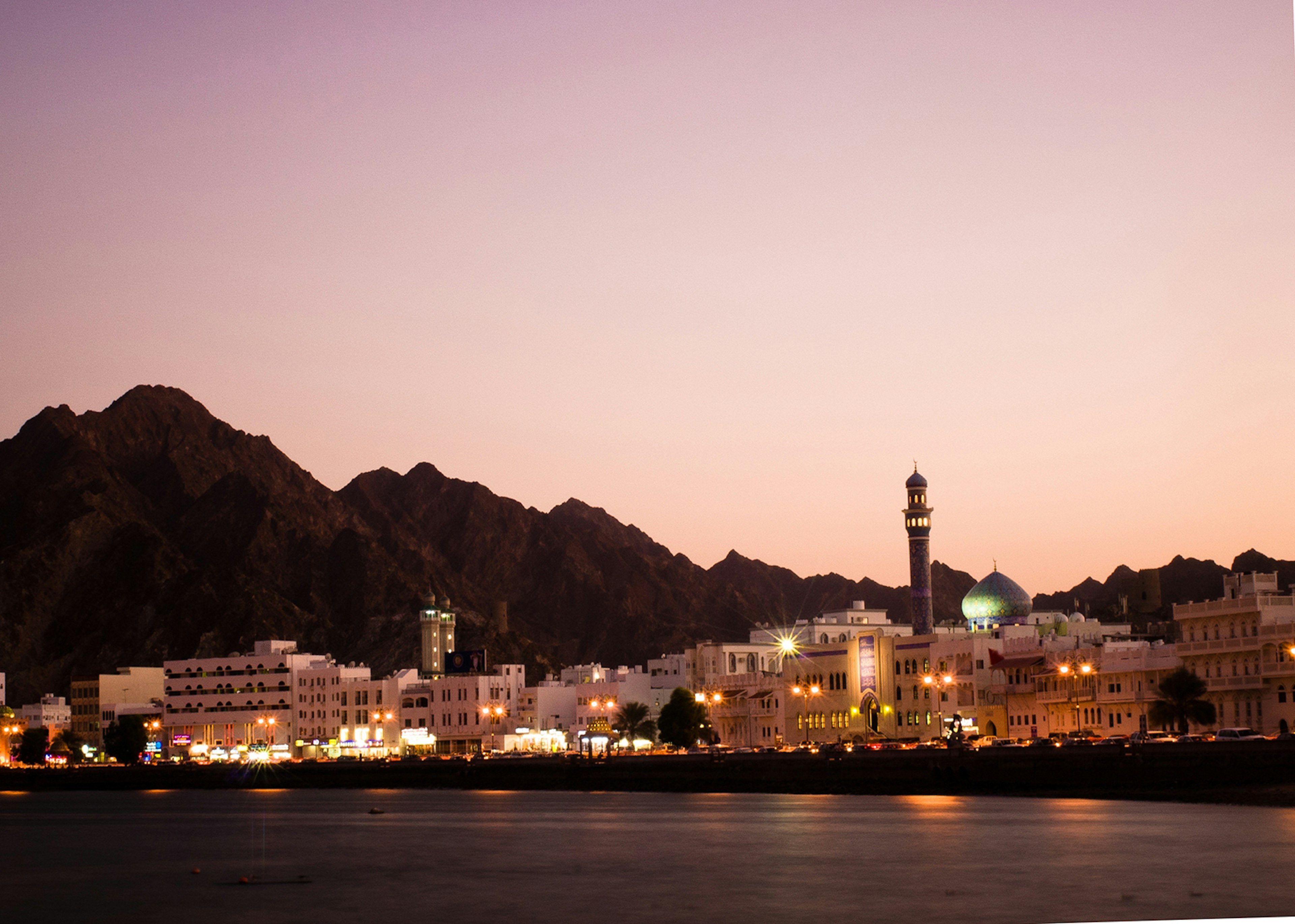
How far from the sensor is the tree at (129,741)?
5069 inches

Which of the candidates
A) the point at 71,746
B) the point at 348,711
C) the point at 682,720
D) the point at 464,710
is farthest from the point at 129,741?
the point at 682,720

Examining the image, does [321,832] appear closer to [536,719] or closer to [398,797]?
[398,797]

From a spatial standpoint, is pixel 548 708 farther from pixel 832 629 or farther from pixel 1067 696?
pixel 1067 696

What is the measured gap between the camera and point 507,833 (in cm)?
5350

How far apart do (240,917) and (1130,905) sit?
1583 cm

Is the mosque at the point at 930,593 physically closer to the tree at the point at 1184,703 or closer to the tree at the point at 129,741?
the tree at the point at 1184,703

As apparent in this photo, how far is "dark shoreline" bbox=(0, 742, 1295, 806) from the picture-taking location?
56719mm

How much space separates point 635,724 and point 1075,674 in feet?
123

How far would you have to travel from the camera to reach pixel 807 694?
97.4 metres

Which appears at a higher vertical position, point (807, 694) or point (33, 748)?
point (807, 694)

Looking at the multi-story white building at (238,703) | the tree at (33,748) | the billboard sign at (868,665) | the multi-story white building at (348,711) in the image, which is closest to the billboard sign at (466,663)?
the multi-story white building at (348,711)

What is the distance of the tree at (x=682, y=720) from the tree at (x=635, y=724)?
8502 millimetres

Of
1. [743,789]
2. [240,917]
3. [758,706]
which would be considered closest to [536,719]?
[758,706]

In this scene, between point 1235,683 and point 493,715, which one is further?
point 493,715
